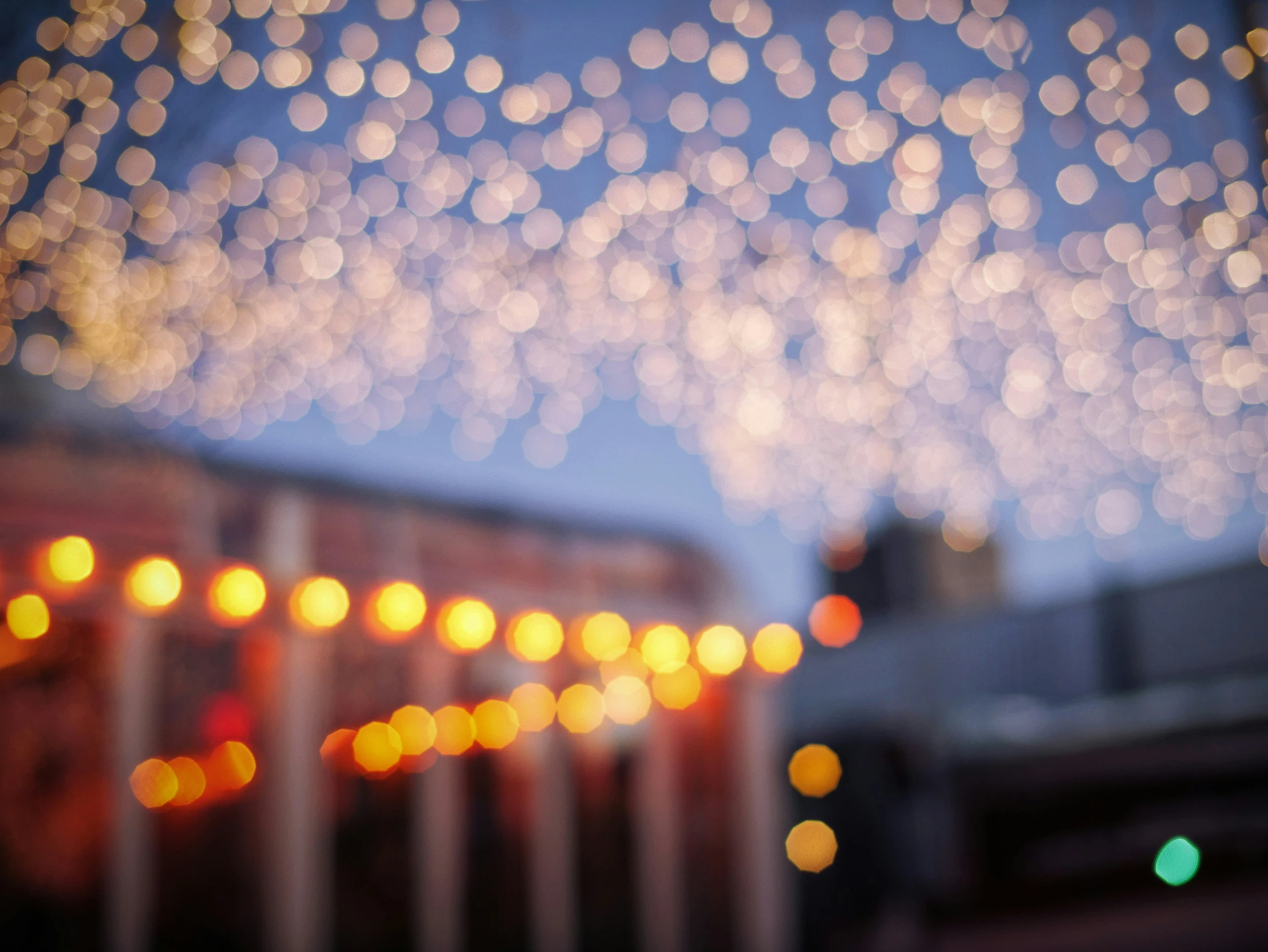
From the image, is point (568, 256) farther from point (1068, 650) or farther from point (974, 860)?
point (1068, 650)

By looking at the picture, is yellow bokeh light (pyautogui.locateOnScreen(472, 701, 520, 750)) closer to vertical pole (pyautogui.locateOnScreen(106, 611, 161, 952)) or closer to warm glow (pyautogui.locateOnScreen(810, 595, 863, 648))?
vertical pole (pyautogui.locateOnScreen(106, 611, 161, 952))

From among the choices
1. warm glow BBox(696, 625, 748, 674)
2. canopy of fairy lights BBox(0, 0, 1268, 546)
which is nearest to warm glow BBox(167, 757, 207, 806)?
canopy of fairy lights BBox(0, 0, 1268, 546)

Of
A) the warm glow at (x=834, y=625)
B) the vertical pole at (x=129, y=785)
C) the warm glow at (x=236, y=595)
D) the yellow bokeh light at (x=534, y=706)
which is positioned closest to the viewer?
the vertical pole at (x=129, y=785)

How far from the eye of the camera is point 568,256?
4.07 meters

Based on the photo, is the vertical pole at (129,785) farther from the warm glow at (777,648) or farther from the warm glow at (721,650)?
the warm glow at (777,648)

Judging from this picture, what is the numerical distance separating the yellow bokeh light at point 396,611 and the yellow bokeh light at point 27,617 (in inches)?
59.0

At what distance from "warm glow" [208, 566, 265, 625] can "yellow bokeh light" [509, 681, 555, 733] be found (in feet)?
5.41

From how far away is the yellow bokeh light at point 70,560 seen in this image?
13.6 ft

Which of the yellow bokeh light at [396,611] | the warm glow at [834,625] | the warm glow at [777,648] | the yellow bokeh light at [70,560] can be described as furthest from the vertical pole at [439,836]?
the warm glow at [834,625]

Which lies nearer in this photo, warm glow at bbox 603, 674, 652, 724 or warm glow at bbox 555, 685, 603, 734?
warm glow at bbox 555, 685, 603, 734

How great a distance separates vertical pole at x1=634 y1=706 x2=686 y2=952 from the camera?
5.79 m

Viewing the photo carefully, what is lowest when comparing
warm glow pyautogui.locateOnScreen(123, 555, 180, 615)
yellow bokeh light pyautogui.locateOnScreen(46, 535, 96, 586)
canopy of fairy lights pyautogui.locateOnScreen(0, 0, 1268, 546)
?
warm glow pyautogui.locateOnScreen(123, 555, 180, 615)

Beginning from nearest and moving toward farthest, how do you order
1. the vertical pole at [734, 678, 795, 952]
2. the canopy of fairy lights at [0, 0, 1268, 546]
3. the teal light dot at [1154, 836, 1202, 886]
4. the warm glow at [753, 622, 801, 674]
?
the canopy of fairy lights at [0, 0, 1268, 546] → the vertical pole at [734, 678, 795, 952] → the warm glow at [753, 622, 801, 674] → the teal light dot at [1154, 836, 1202, 886]

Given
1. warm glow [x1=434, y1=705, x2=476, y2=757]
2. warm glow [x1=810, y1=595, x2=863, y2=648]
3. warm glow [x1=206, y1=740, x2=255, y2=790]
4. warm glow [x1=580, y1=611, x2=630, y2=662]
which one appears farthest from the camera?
warm glow [x1=810, y1=595, x2=863, y2=648]
